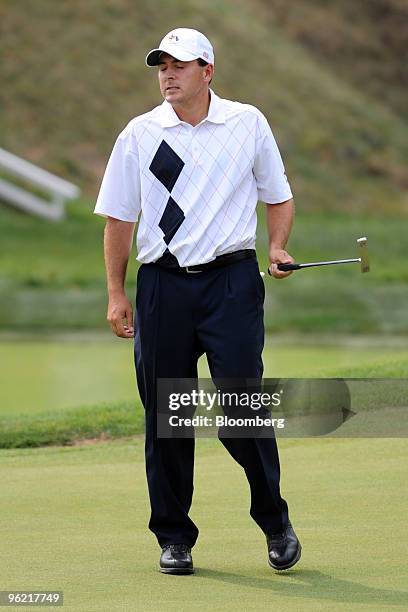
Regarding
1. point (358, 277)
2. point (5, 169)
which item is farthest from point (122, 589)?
point (5, 169)

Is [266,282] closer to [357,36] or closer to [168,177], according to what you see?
[168,177]

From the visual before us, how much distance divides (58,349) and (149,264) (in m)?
10.1

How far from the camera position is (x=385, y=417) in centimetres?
746

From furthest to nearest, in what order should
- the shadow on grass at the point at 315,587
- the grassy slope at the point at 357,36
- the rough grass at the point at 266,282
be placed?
the grassy slope at the point at 357,36
the rough grass at the point at 266,282
the shadow on grass at the point at 315,587

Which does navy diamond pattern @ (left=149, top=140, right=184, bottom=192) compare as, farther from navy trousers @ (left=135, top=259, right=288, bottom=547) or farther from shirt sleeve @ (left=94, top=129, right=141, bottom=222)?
navy trousers @ (left=135, top=259, right=288, bottom=547)

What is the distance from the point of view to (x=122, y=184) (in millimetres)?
4945

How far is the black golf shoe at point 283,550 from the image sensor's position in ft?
15.5

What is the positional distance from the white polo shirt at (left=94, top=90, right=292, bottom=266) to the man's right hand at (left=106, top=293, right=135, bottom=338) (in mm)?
155

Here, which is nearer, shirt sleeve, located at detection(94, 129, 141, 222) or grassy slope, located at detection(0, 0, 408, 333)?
shirt sleeve, located at detection(94, 129, 141, 222)

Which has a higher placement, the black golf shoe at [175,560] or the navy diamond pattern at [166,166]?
the navy diamond pattern at [166,166]

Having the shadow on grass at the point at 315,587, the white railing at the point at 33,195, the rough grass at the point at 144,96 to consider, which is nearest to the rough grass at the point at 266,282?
the white railing at the point at 33,195

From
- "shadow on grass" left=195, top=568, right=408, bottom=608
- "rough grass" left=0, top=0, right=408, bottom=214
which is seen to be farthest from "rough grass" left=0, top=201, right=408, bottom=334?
"shadow on grass" left=195, top=568, right=408, bottom=608

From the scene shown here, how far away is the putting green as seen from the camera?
4.39 m

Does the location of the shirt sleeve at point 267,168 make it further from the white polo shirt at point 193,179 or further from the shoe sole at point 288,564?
the shoe sole at point 288,564
